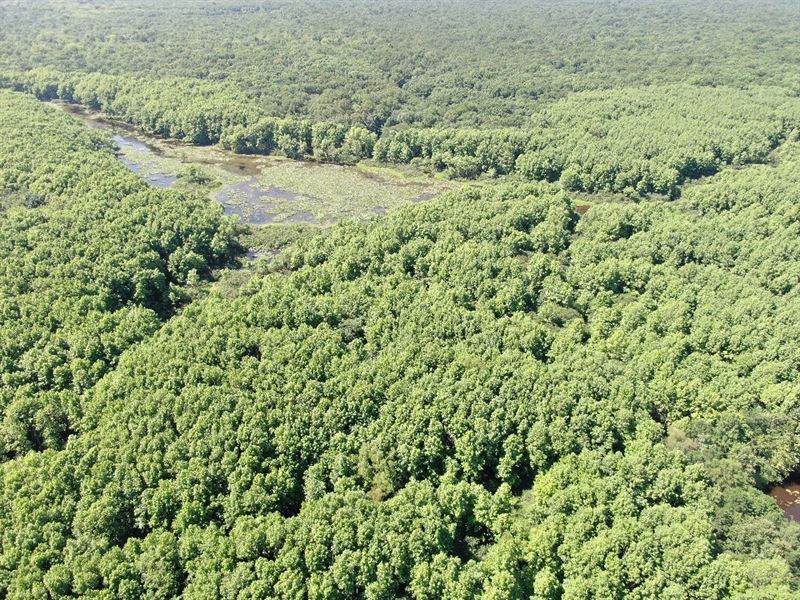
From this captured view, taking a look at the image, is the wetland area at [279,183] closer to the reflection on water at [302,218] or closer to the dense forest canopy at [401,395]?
the reflection on water at [302,218]

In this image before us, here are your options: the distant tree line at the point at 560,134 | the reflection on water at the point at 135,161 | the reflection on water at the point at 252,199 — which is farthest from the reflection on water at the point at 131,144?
the reflection on water at the point at 252,199

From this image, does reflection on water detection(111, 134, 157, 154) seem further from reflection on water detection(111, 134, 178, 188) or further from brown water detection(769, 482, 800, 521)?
brown water detection(769, 482, 800, 521)

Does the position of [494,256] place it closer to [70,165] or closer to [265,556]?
[265,556]

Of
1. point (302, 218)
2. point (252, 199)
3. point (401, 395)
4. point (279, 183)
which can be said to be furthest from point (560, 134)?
point (401, 395)

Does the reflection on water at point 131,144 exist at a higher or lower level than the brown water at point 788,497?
higher

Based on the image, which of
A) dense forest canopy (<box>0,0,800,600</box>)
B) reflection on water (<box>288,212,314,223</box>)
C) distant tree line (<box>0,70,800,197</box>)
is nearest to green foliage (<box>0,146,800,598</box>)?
dense forest canopy (<box>0,0,800,600</box>)

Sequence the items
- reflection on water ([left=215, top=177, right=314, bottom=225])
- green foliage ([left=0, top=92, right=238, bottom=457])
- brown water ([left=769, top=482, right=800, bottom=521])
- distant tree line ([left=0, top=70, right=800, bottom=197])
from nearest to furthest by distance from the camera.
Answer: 1. brown water ([left=769, top=482, right=800, bottom=521])
2. green foliage ([left=0, top=92, right=238, bottom=457])
3. reflection on water ([left=215, top=177, right=314, bottom=225])
4. distant tree line ([left=0, top=70, right=800, bottom=197])

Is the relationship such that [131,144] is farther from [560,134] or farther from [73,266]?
[560,134]

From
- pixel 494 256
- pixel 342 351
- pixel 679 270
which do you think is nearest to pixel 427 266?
pixel 494 256

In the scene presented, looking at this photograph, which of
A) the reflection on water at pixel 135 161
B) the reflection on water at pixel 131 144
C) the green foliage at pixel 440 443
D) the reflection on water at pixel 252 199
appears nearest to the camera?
the green foliage at pixel 440 443
